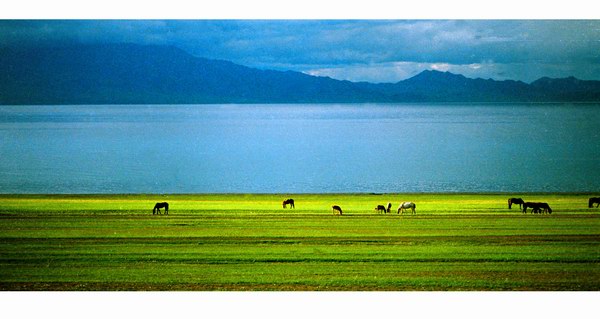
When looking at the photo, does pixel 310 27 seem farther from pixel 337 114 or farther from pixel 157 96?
pixel 157 96

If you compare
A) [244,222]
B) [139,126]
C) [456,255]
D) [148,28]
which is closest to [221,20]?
[148,28]

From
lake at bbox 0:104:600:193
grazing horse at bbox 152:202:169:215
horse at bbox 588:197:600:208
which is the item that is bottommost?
horse at bbox 588:197:600:208

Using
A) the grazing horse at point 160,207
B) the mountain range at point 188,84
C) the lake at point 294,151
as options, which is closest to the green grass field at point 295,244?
the grazing horse at point 160,207

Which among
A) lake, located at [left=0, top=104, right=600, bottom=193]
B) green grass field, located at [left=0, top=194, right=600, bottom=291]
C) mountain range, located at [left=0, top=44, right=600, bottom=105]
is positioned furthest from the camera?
lake, located at [left=0, top=104, right=600, bottom=193]

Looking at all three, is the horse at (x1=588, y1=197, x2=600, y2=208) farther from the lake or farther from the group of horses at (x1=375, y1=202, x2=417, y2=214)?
the group of horses at (x1=375, y1=202, x2=417, y2=214)

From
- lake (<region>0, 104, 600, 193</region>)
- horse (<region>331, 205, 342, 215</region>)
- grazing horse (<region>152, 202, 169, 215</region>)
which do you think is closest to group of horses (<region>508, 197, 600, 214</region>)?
lake (<region>0, 104, 600, 193</region>)

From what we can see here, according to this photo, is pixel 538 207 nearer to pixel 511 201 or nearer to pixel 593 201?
pixel 511 201

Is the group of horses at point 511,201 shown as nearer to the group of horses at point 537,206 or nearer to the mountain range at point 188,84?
the group of horses at point 537,206

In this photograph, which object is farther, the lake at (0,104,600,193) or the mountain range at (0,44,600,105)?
the lake at (0,104,600,193)
